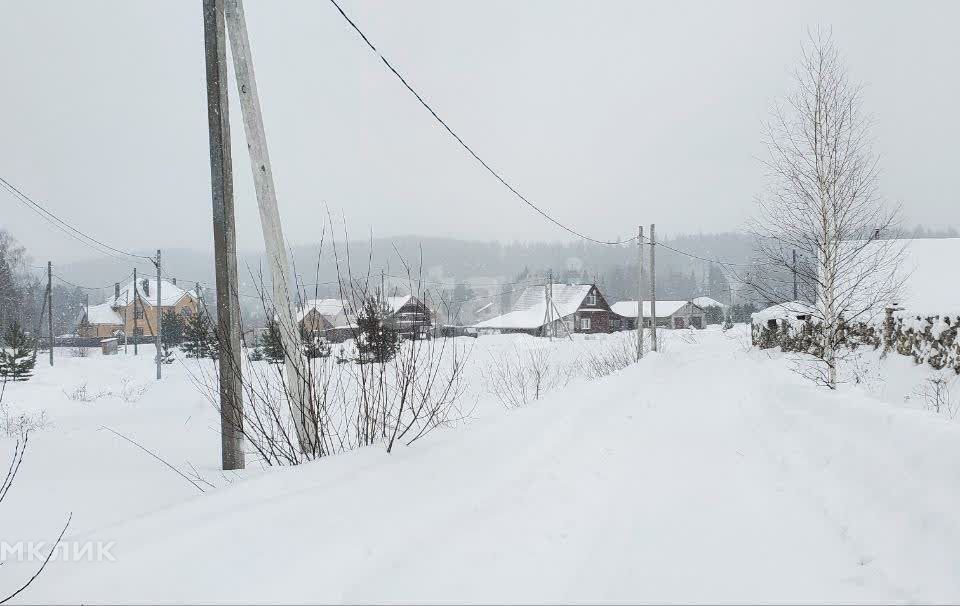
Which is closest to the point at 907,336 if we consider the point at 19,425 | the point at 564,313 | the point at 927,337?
the point at 927,337

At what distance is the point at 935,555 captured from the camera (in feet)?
9.12

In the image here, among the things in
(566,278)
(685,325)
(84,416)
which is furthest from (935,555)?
(566,278)

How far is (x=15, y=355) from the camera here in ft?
72.5

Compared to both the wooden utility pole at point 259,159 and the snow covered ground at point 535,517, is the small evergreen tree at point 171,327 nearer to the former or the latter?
the snow covered ground at point 535,517

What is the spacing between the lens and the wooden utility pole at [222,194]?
5066 mm

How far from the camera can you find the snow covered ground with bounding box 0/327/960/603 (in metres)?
2.20

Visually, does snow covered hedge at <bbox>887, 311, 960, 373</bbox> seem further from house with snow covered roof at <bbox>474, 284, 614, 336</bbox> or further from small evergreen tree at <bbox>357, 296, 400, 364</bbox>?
house with snow covered roof at <bbox>474, 284, 614, 336</bbox>

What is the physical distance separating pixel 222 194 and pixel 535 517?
4369 mm

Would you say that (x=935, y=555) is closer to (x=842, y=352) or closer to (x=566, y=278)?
(x=842, y=352)

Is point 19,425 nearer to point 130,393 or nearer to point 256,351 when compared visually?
point 256,351

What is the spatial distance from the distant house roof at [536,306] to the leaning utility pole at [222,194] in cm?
4538

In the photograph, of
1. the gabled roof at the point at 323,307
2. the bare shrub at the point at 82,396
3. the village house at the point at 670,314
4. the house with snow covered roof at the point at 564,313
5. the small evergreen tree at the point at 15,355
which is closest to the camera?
the gabled roof at the point at 323,307

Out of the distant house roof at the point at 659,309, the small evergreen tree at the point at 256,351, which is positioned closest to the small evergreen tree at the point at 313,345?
the small evergreen tree at the point at 256,351

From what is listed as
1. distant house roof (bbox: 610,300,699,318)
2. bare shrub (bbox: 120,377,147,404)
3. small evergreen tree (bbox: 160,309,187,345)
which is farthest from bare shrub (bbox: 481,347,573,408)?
distant house roof (bbox: 610,300,699,318)
